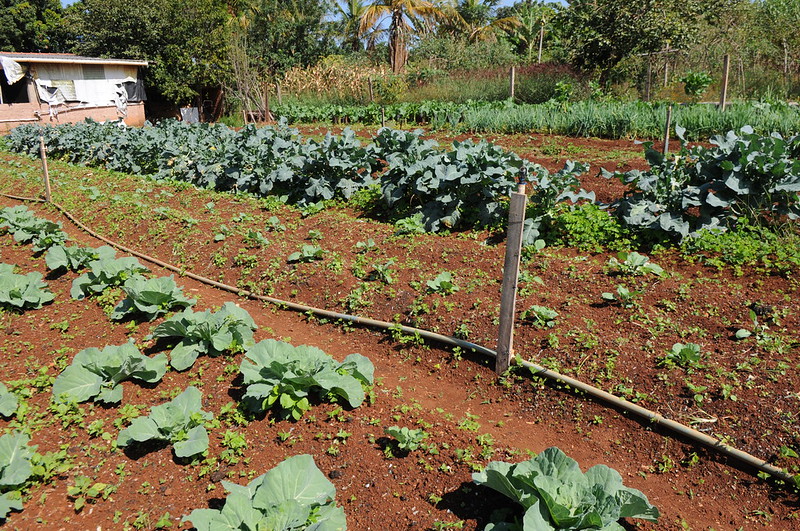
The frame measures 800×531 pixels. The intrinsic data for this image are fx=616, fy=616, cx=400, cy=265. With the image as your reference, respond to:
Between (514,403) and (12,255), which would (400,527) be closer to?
(514,403)

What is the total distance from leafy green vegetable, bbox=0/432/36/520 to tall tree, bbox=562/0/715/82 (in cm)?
1744

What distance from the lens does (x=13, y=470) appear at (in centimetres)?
294

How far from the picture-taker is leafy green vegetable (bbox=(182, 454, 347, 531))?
7.99 ft

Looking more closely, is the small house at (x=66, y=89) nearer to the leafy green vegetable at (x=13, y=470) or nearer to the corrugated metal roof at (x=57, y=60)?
the corrugated metal roof at (x=57, y=60)

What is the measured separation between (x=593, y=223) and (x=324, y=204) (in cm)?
362

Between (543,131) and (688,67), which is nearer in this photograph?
(543,131)

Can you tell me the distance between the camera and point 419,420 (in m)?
3.41

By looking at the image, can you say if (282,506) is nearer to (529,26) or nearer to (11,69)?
(11,69)

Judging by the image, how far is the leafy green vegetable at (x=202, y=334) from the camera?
13.5 ft

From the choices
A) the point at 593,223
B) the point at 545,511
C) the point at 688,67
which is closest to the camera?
the point at 545,511

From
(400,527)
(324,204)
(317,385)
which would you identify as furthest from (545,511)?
(324,204)

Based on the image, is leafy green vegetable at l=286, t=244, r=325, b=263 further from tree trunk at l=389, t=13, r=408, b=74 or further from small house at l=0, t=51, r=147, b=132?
tree trunk at l=389, t=13, r=408, b=74

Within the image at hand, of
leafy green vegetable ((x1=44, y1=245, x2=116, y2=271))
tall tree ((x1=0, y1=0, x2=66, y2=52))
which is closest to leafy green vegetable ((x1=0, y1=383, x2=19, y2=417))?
leafy green vegetable ((x1=44, y1=245, x2=116, y2=271))

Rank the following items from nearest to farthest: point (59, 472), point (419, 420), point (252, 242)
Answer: point (59, 472) → point (419, 420) → point (252, 242)
